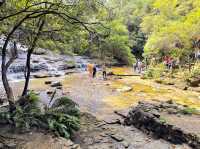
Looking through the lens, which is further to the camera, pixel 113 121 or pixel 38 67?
pixel 38 67

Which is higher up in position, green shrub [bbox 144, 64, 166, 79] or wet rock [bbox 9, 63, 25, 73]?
wet rock [bbox 9, 63, 25, 73]

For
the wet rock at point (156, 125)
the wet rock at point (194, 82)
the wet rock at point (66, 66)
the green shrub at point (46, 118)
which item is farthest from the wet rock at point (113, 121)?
the wet rock at point (66, 66)

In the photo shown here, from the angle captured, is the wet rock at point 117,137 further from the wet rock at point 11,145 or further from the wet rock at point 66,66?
the wet rock at point 66,66

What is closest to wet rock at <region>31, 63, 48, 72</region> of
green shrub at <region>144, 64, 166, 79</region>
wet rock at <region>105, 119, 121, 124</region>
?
green shrub at <region>144, 64, 166, 79</region>

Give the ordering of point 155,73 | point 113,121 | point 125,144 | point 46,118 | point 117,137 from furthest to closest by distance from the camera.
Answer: point 155,73 < point 113,121 < point 117,137 < point 46,118 < point 125,144

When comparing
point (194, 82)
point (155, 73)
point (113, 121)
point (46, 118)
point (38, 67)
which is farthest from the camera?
point (38, 67)

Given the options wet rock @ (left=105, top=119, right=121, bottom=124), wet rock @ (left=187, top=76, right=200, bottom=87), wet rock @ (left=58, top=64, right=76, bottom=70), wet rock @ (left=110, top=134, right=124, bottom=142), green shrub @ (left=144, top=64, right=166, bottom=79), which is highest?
wet rock @ (left=58, top=64, right=76, bottom=70)

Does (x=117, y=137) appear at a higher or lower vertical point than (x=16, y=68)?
lower

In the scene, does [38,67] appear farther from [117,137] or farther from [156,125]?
[156,125]

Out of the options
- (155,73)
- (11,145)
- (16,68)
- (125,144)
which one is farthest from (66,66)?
(11,145)

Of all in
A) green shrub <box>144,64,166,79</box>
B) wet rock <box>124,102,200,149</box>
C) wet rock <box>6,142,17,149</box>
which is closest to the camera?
wet rock <box>6,142,17,149</box>

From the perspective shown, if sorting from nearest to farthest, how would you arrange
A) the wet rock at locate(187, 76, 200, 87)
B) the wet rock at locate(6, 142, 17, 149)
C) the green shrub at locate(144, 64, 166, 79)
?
the wet rock at locate(6, 142, 17, 149) → the wet rock at locate(187, 76, 200, 87) → the green shrub at locate(144, 64, 166, 79)

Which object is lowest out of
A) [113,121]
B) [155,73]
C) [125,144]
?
[125,144]

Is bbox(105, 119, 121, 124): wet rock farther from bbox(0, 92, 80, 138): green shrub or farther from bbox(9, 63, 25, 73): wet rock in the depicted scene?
bbox(9, 63, 25, 73): wet rock
